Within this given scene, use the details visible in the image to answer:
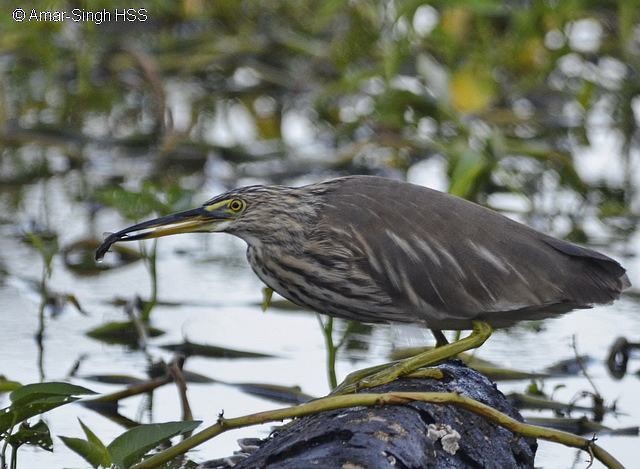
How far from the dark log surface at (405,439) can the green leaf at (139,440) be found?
16 centimetres

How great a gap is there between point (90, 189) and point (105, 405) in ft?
9.46

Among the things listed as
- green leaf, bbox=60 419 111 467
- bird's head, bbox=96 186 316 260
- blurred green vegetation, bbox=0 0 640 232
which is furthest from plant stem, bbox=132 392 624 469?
blurred green vegetation, bbox=0 0 640 232

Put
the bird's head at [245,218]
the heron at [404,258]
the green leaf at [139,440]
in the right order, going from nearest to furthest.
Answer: the green leaf at [139,440], the heron at [404,258], the bird's head at [245,218]

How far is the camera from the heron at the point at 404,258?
3.67 meters

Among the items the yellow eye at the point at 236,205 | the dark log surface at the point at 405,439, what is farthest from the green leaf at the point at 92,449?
the yellow eye at the point at 236,205

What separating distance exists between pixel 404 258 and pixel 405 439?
2.55ft

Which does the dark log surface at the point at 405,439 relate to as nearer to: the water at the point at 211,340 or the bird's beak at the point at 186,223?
the water at the point at 211,340

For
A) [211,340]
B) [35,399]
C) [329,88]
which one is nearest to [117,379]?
[211,340]

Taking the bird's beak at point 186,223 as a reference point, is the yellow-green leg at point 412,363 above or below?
below

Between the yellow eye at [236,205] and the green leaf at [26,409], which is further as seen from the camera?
the yellow eye at [236,205]

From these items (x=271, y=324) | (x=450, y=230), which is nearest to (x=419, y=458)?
(x=450, y=230)

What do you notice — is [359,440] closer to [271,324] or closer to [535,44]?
[271,324]

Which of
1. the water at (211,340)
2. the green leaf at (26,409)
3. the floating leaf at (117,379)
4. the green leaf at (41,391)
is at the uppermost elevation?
the green leaf at (41,391)

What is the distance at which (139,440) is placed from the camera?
3.14m
